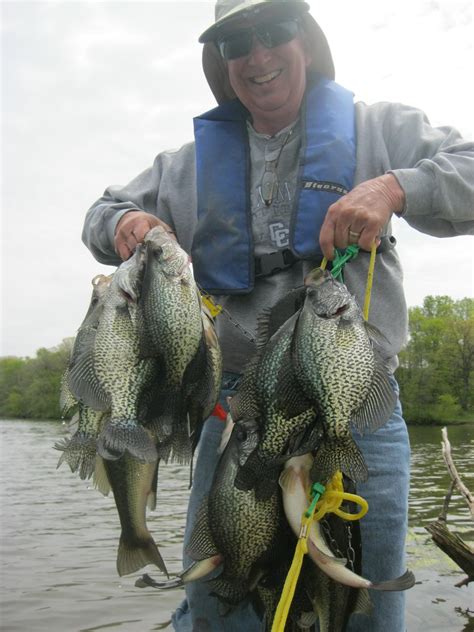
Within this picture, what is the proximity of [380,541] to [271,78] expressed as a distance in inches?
91.7

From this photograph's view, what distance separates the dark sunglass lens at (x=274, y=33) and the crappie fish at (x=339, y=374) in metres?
1.41

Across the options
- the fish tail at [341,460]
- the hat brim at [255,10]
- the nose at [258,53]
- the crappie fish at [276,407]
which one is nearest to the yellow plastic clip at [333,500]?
the fish tail at [341,460]

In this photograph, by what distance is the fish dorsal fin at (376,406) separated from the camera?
2.63 metres

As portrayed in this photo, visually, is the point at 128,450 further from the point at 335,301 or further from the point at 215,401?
the point at 335,301

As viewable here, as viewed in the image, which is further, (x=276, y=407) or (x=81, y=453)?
(x=81, y=453)

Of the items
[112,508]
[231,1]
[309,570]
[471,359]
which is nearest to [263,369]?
[309,570]

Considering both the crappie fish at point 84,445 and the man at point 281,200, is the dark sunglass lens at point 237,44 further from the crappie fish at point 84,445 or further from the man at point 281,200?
the crappie fish at point 84,445

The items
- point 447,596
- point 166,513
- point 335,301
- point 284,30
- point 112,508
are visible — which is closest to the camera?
point 335,301

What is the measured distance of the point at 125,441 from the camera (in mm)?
2883

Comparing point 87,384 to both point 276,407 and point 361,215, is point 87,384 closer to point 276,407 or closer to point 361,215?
point 276,407

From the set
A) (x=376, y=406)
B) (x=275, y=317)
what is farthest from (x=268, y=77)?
(x=376, y=406)

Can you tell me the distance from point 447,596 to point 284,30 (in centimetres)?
836

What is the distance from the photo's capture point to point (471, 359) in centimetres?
5578

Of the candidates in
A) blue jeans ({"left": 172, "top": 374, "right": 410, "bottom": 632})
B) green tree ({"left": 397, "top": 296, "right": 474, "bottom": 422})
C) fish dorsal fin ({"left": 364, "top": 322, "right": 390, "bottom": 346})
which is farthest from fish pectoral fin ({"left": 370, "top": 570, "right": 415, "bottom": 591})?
green tree ({"left": 397, "top": 296, "right": 474, "bottom": 422})
